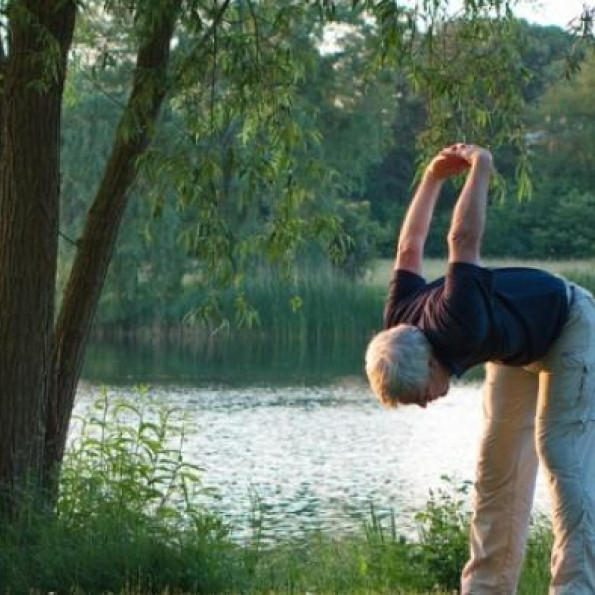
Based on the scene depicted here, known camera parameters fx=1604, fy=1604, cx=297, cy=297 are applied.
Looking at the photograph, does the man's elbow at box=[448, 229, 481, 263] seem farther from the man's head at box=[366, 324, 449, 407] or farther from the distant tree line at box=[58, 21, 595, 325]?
the distant tree line at box=[58, 21, 595, 325]

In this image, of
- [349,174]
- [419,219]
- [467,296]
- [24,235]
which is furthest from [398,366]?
[349,174]

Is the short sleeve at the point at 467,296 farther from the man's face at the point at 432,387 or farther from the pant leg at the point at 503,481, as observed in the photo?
the pant leg at the point at 503,481

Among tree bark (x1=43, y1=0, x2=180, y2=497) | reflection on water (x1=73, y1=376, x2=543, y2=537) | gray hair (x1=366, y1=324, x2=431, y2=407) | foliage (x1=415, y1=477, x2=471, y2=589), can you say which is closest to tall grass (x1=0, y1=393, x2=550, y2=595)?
foliage (x1=415, y1=477, x2=471, y2=589)

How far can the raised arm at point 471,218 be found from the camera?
4.72 m

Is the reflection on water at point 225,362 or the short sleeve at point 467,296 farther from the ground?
the short sleeve at point 467,296

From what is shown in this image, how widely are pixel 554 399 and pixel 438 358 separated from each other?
0.51 m

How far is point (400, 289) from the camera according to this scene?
16.8 ft

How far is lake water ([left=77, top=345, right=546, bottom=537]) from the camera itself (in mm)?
13883

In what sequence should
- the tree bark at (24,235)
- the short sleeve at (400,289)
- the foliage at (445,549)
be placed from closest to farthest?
the short sleeve at (400,289), the tree bark at (24,235), the foliage at (445,549)

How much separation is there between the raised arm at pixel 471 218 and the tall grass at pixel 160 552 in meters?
2.34

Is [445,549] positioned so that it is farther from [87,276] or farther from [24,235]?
[24,235]

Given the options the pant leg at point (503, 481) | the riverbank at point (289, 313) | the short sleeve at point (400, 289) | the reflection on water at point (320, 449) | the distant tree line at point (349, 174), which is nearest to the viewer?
the short sleeve at point (400, 289)

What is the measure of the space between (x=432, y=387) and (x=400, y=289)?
0.53 meters

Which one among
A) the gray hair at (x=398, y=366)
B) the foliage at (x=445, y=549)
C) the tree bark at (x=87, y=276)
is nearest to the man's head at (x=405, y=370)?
the gray hair at (x=398, y=366)
